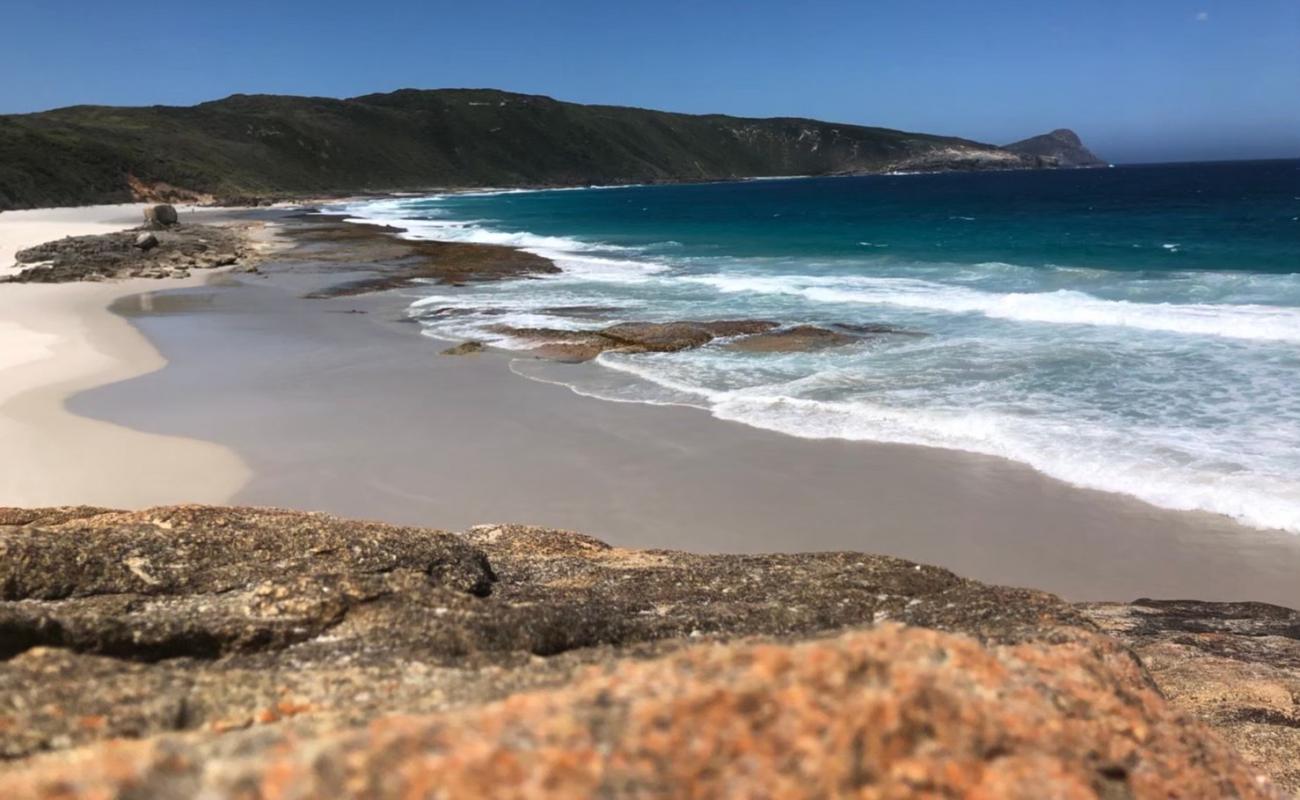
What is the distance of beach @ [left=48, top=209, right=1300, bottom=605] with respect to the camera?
28.4 ft

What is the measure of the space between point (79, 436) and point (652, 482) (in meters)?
8.06

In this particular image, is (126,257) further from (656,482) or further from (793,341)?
(656,482)

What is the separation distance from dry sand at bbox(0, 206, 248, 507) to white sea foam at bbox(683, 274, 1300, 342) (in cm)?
1756

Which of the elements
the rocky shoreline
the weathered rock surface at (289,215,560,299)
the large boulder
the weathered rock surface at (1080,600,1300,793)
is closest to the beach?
the weathered rock surface at (1080,600,1300,793)

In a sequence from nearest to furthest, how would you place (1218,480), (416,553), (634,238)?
(416,553), (1218,480), (634,238)

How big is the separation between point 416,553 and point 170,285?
29593mm

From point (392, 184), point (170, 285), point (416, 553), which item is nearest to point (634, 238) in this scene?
point (170, 285)

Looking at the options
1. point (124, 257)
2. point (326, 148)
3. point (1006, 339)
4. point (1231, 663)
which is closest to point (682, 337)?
point (1006, 339)

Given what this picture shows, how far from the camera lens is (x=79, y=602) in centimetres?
302

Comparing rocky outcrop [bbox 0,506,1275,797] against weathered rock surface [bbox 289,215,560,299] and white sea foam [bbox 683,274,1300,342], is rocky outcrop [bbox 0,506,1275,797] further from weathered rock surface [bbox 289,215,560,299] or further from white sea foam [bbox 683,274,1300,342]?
weathered rock surface [bbox 289,215,560,299]

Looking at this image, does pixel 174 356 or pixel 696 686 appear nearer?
pixel 696 686

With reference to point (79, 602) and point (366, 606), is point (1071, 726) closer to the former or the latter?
point (366, 606)

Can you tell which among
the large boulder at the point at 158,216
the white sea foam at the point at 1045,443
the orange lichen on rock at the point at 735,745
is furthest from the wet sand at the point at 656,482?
the large boulder at the point at 158,216

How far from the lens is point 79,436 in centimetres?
1195
